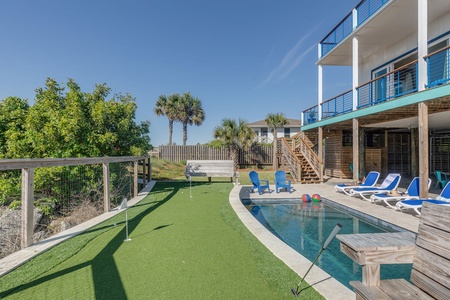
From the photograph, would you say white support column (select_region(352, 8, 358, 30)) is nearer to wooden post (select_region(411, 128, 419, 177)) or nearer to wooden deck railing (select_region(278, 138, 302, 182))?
wooden deck railing (select_region(278, 138, 302, 182))

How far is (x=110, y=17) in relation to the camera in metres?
11.6

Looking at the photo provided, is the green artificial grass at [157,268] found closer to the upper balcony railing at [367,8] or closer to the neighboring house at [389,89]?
the neighboring house at [389,89]

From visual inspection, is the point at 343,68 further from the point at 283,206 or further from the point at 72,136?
the point at 72,136

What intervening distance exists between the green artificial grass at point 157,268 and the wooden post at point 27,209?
0.54 meters

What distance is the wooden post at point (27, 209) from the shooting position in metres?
3.76

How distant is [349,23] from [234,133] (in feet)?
33.9

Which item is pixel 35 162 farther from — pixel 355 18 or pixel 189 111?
pixel 189 111

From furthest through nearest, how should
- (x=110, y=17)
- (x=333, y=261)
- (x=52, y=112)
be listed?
1. (x=110, y=17)
2. (x=52, y=112)
3. (x=333, y=261)

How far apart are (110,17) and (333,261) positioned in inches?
545

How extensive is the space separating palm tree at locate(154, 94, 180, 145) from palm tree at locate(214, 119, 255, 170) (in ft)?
33.9

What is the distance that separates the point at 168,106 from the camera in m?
27.3

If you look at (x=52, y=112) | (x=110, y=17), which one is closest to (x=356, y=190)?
(x=52, y=112)

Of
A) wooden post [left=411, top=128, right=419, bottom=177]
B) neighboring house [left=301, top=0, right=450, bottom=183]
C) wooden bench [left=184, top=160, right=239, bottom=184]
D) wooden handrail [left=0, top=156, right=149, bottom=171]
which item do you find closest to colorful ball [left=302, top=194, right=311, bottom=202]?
neighboring house [left=301, top=0, right=450, bottom=183]

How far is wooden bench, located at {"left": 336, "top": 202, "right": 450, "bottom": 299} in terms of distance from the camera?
1.53 metres
